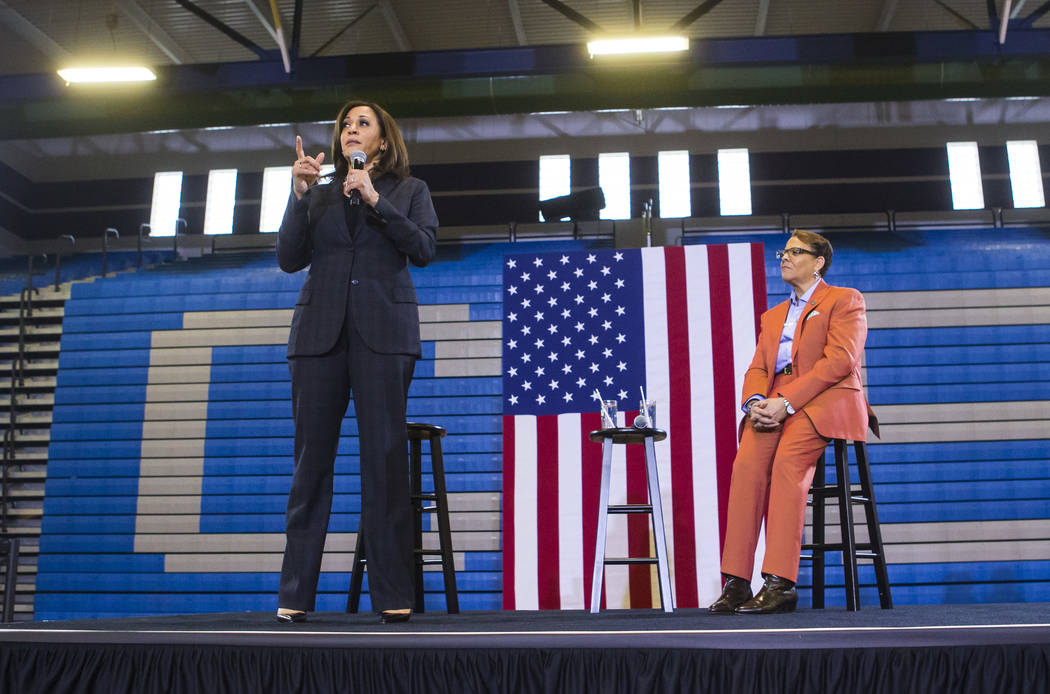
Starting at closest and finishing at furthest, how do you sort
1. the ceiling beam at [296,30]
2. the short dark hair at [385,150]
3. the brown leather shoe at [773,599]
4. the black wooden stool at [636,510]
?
1. the short dark hair at [385,150]
2. the brown leather shoe at [773,599]
3. the black wooden stool at [636,510]
4. the ceiling beam at [296,30]

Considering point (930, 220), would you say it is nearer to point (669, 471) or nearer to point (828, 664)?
point (669, 471)

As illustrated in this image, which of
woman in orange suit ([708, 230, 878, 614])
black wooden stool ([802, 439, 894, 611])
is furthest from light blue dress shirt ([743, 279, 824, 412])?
black wooden stool ([802, 439, 894, 611])

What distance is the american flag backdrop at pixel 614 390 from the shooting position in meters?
5.16

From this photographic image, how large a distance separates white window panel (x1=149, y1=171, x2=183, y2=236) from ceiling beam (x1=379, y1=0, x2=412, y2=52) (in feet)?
15.3

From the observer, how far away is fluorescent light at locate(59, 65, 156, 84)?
8.46 meters

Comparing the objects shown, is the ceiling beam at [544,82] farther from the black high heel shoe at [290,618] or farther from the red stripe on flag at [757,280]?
the black high heel shoe at [290,618]

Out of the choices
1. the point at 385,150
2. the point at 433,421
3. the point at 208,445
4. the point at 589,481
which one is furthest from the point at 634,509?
the point at 208,445

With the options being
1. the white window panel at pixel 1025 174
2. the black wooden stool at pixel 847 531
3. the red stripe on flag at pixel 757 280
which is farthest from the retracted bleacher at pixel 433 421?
the white window panel at pixel 1025 174

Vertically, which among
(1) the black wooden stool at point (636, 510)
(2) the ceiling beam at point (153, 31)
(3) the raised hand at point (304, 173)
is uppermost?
(2) the ceiling beam at point (153, 31)

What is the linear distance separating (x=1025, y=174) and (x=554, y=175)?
696cm

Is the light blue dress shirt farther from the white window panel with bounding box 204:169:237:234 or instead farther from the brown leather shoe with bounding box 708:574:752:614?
the white window panel with bounding box 204:169:237:234

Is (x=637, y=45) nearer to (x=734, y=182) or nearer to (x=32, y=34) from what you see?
(x=734, y=182)

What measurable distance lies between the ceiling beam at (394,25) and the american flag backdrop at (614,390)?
674cm

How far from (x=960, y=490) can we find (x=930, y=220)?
6.22 meters
